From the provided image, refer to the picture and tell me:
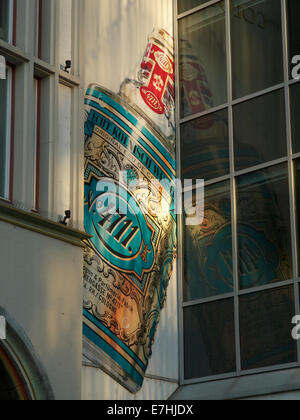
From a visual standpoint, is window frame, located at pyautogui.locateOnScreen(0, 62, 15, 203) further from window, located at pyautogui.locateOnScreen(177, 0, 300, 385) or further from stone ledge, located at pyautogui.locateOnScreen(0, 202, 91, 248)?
window, located at pyautogui.locateOnScreen(177, 0, 300, 385)

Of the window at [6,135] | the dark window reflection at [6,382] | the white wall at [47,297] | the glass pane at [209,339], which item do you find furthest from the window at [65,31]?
the glass pane at [209,339]

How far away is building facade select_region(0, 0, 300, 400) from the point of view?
41.1 ft

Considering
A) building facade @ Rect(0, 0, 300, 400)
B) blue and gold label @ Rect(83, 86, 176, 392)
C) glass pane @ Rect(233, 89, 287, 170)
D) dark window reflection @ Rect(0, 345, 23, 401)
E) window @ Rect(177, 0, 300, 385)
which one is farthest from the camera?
glass pane @ Rect(233, 89, 287, 170)

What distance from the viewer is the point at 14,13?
44.7 feet

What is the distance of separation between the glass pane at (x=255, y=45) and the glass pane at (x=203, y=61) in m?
0.28

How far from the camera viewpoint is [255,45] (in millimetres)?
17000

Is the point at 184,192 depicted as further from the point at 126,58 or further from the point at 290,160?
the point at 126,58

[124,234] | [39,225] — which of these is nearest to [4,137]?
[39,225]

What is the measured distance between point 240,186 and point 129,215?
202 centimetres

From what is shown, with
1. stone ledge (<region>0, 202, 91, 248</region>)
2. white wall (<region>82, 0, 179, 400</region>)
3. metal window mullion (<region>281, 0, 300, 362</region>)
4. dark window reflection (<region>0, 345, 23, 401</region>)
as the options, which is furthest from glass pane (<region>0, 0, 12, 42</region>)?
metal window mullion (<region>281, 0, 300, 362</region>)

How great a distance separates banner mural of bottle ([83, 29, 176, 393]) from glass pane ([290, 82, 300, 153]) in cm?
249

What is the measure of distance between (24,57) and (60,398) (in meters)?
4.69
